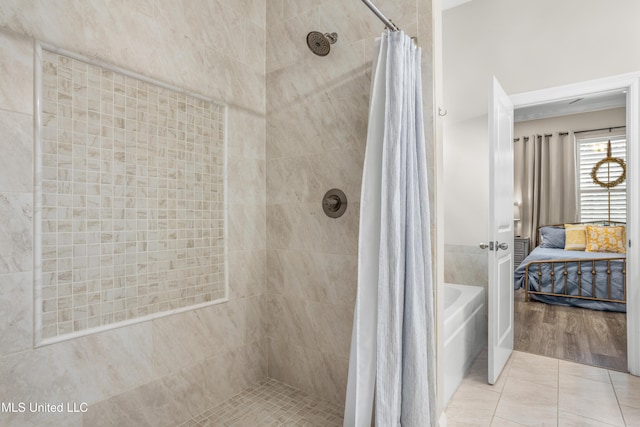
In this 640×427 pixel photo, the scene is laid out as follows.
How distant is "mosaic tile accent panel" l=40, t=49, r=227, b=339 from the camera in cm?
129

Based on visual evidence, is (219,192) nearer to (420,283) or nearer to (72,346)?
(72,346)

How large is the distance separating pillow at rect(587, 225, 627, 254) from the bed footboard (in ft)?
3.72

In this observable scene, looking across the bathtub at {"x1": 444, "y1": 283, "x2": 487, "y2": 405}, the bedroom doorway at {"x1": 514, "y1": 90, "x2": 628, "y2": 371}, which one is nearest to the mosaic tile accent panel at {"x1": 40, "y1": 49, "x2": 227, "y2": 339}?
the bathtub at {"x1": 444, "y1": 283, "x2": 487, "y2": 405}

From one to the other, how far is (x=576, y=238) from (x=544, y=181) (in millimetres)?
1240

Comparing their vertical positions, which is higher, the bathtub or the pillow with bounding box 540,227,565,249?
the pillow with bounding box 540,227,565,249

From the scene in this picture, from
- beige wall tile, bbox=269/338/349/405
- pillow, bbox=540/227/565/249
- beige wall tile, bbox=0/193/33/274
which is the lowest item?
beige wall tile, bbox=269/338/349/405

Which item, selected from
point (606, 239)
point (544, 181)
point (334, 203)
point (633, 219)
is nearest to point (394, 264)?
point (334, 203)

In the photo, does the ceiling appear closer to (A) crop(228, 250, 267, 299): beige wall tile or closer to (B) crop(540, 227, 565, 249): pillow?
(B) crop(540, 227, 565, 249): pillow

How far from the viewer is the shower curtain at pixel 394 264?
1.38 metres

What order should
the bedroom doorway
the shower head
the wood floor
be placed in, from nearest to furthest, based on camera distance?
1. the shower head
2. the wood floor
3. the bedroom doorway

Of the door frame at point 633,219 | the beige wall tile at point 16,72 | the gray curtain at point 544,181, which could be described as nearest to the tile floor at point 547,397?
the door frame at point 633,219

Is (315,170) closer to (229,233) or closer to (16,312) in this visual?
(229,233)

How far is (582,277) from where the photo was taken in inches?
160

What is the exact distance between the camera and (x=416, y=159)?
57.9 inches
